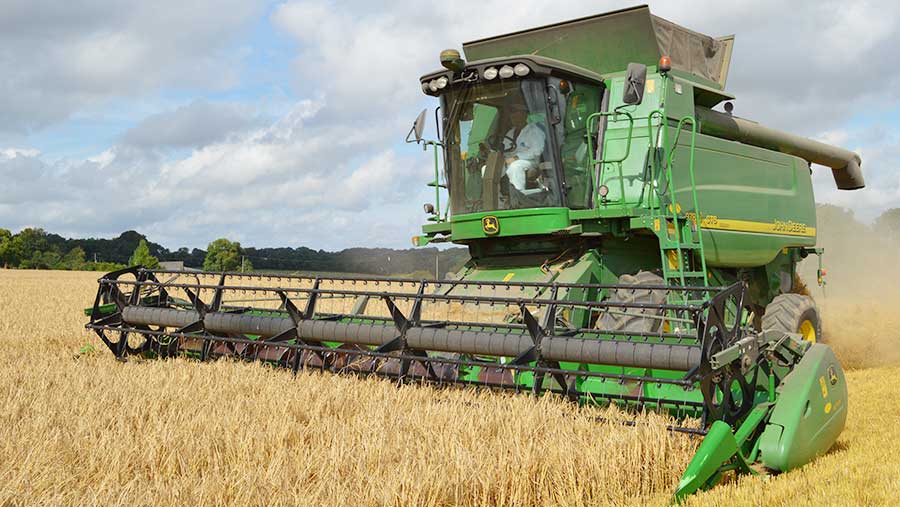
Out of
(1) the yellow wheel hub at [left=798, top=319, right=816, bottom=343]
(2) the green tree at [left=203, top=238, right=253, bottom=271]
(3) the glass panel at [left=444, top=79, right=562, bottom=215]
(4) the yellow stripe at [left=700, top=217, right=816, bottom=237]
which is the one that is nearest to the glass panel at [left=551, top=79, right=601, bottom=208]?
(3) the glass panel at [left=444, top=79, right=562, bottom=215]

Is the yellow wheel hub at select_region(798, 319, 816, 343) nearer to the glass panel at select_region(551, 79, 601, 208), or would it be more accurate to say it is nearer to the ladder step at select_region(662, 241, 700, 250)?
the ladder step at select_region(662, 241, 700, 250)

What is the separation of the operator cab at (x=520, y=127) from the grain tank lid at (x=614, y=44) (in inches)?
14.4

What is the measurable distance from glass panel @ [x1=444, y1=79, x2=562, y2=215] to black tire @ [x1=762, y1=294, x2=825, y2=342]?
2.13 metres

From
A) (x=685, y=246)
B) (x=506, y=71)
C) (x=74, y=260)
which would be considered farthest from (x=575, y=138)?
(x=74, y=260)

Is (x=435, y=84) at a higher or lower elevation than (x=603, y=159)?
higher

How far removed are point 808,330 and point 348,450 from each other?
4989 millimetres

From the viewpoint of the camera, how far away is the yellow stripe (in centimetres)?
585

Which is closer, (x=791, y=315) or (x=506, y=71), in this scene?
(x=506, y=71)

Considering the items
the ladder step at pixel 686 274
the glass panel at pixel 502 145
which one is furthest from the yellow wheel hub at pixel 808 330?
the glass panel at pixel 502 145

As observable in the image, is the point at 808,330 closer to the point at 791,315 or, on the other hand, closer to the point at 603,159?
the point at 791,315

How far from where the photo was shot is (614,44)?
5.95 m

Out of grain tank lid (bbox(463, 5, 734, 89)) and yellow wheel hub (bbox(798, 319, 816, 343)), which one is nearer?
grain tank lid (bbox(463, 5, 734, 89))

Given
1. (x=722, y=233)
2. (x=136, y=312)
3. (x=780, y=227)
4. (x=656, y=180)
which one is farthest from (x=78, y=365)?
(x=780, y=227)

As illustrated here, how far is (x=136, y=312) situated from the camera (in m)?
5.47
